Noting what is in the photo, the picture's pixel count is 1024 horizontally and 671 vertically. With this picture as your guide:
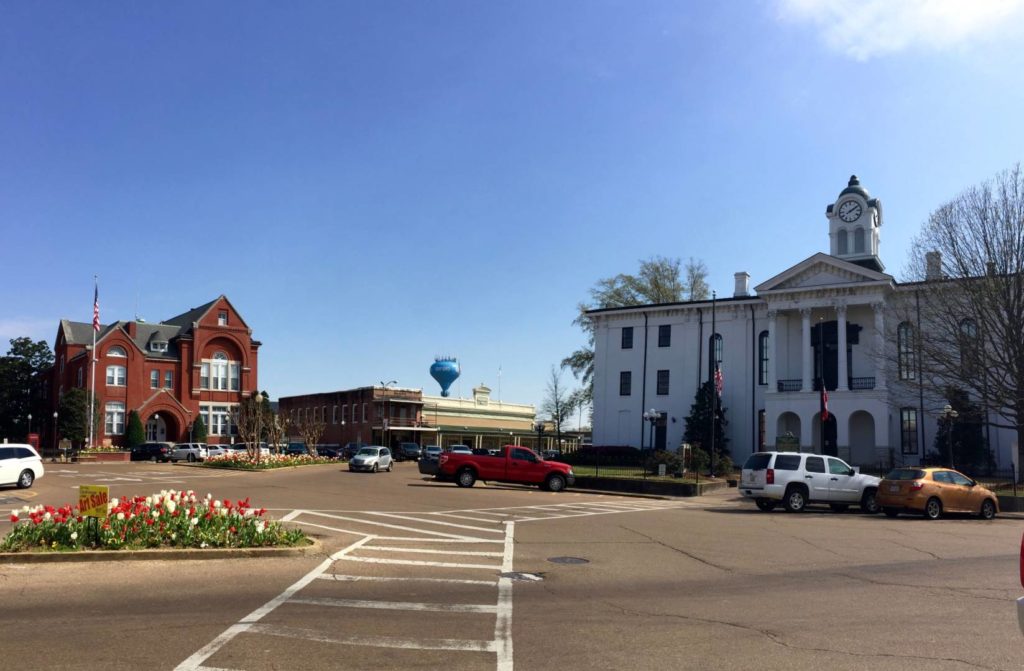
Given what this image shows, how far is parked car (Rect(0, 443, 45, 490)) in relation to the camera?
2900cm

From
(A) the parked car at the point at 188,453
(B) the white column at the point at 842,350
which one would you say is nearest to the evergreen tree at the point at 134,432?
(A) the parked car at the point at 188,453

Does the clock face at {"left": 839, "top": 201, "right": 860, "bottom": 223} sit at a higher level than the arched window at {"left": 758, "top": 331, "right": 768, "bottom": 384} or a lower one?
higher

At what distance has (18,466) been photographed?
2939cm

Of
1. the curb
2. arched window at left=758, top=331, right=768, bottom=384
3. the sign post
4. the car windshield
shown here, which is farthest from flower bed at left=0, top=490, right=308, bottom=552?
arched window at left=758, top=331, right=768, bottom=384

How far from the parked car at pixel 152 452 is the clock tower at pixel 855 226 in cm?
5050

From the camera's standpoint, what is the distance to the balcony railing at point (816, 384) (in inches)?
1948

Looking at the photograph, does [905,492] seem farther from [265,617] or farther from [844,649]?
[265,617]

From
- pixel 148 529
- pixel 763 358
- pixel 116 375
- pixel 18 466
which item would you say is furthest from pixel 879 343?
pixel 116 375

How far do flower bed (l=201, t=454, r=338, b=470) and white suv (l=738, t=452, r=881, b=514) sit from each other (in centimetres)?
2981

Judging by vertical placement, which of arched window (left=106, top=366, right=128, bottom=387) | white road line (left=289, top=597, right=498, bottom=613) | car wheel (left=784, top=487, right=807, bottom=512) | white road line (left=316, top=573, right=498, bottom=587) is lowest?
car wheel (left=784, top=487, right=807, bottom=512)

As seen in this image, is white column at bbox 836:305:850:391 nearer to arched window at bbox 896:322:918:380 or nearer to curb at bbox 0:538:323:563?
arched window at bbox 896:322:918:380

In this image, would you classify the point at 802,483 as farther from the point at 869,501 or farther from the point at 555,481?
the point at 555,481

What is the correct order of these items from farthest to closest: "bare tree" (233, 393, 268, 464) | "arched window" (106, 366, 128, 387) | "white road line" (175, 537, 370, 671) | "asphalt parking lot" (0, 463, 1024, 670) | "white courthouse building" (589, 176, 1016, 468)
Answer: "arched window" (106, 366, 128, 387) → "bare tree" (233, 393, 268, 464) → "white courthouse building" (589, 176, 1016, 468) → "asphalt parking lot" (0, 463, 1024, 670) → "white road line" (175, 537, 370, 671)

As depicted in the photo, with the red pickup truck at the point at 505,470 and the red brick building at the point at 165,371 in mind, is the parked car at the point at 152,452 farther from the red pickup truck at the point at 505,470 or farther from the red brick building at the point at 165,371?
the red pickup truck at the point at 505,470
